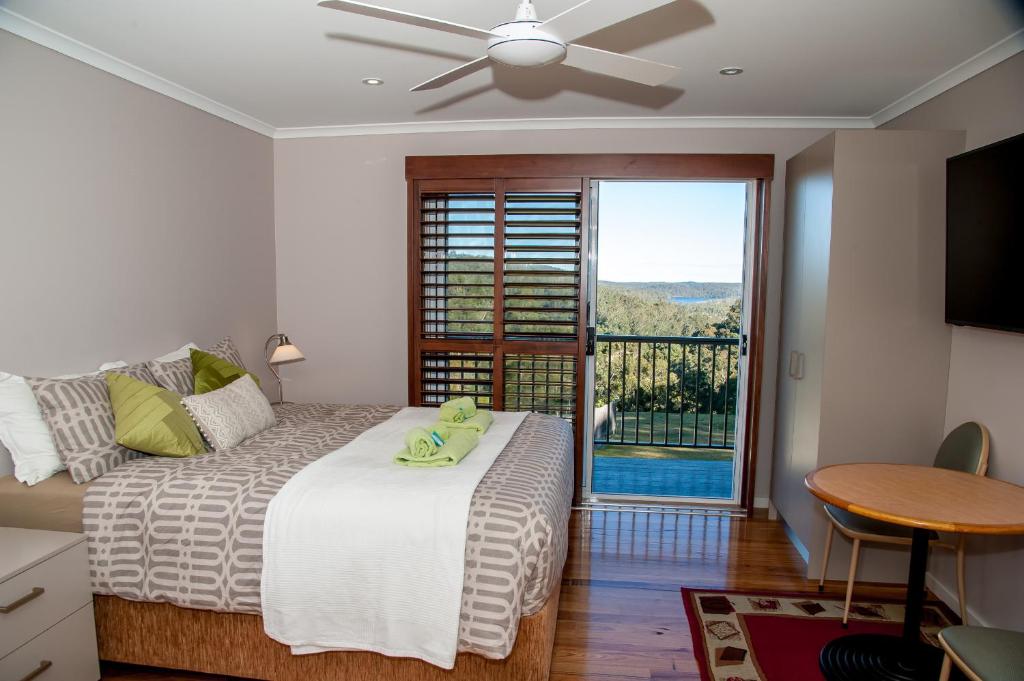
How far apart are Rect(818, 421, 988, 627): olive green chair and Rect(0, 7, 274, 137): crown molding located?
390 centimetres

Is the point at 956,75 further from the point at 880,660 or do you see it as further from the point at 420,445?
the point at 420,445

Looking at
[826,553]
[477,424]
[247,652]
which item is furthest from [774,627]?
[247,652]

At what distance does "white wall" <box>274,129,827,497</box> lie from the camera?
4.32 metres

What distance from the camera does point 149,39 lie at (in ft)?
8.96

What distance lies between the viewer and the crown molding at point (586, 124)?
12.8 feet

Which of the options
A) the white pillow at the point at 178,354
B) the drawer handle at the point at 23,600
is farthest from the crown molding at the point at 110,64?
the drawer handle at the point at 23,600

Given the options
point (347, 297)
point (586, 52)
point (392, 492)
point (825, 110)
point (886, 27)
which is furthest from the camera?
point (347, 297)

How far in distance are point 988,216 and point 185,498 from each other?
327cm

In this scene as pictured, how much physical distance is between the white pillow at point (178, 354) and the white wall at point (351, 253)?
43.2 inches

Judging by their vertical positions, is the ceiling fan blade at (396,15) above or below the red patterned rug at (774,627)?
above

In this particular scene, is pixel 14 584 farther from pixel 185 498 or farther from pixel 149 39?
pixel 149 39

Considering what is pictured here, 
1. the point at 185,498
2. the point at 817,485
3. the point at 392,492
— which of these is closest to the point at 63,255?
the point at 185,498

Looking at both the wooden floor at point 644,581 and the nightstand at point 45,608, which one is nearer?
the nightstand at point 45,608

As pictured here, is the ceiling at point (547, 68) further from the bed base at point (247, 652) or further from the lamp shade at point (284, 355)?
the bed base at point (247, 652)
